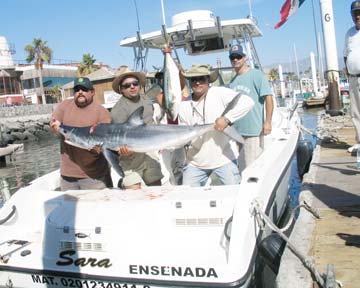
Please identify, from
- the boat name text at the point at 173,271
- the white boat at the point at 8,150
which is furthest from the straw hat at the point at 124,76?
the white boat at the point at 8,150

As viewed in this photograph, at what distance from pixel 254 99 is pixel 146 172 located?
146 centimetres

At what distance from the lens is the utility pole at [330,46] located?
10938 mm

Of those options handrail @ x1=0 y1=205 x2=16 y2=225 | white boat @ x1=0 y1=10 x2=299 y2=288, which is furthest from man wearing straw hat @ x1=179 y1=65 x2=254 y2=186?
handrail @ x1=0 y1=205 x2=16 y2=225

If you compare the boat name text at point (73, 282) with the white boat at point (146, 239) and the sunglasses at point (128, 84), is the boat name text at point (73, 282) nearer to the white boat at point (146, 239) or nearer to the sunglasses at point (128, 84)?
the white boat at point (146, 239)

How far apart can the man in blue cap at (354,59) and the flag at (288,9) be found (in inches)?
174

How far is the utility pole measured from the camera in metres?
10.9

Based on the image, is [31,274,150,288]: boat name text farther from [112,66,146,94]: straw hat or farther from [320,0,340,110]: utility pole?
[320,0,340,110]: utility pole

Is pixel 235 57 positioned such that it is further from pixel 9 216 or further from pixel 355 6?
pixel 9 216

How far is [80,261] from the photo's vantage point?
326 cm

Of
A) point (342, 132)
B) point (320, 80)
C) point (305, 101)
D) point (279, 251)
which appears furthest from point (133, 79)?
point (320, 80)

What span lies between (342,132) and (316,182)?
4329 mm

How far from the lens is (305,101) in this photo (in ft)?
100

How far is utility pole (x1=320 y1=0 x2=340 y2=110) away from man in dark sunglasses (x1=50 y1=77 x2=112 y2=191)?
844 centimetres

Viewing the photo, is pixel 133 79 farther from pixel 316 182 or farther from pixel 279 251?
pixel 316 182
